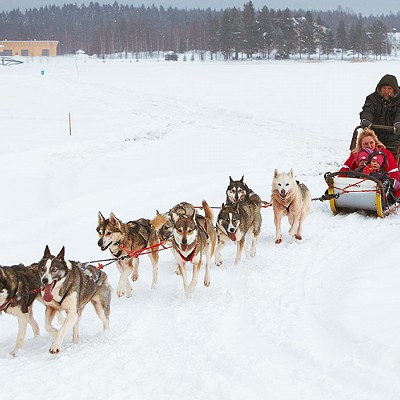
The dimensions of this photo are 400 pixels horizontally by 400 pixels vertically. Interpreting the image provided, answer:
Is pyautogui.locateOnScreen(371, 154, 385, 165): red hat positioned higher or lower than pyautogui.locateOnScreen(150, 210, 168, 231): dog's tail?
higher

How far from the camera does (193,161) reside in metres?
11.6

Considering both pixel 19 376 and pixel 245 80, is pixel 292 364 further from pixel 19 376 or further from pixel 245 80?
pixel 245 80

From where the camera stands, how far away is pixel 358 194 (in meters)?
6.83

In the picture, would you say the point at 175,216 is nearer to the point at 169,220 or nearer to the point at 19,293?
the point at 169,220

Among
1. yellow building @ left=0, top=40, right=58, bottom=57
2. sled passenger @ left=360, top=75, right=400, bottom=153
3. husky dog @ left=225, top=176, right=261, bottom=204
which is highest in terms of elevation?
yellow building @ left=0, top=40, right=58, bottom=57

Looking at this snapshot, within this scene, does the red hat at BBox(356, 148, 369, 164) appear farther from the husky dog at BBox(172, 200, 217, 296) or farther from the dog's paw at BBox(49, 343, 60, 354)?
the dog's paw at BBox(49, 343, 60, 354)

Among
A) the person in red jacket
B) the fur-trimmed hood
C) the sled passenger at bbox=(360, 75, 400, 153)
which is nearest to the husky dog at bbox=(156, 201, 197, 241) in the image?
the person in red jacket

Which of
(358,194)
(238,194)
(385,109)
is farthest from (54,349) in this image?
(385,109)

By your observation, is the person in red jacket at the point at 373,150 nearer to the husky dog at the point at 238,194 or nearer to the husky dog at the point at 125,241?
the husky dog at the point at 238,194

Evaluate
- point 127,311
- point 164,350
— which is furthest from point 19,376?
point 127,311

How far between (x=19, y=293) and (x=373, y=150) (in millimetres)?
4709

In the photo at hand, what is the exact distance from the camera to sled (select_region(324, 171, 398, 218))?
6.69m

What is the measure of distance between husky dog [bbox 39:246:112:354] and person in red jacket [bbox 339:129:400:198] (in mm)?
4087

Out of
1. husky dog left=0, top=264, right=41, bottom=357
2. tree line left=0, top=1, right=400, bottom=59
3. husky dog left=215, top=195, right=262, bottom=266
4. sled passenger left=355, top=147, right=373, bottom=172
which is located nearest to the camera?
husky dog left=0, top=264, right=41, bottom=357
